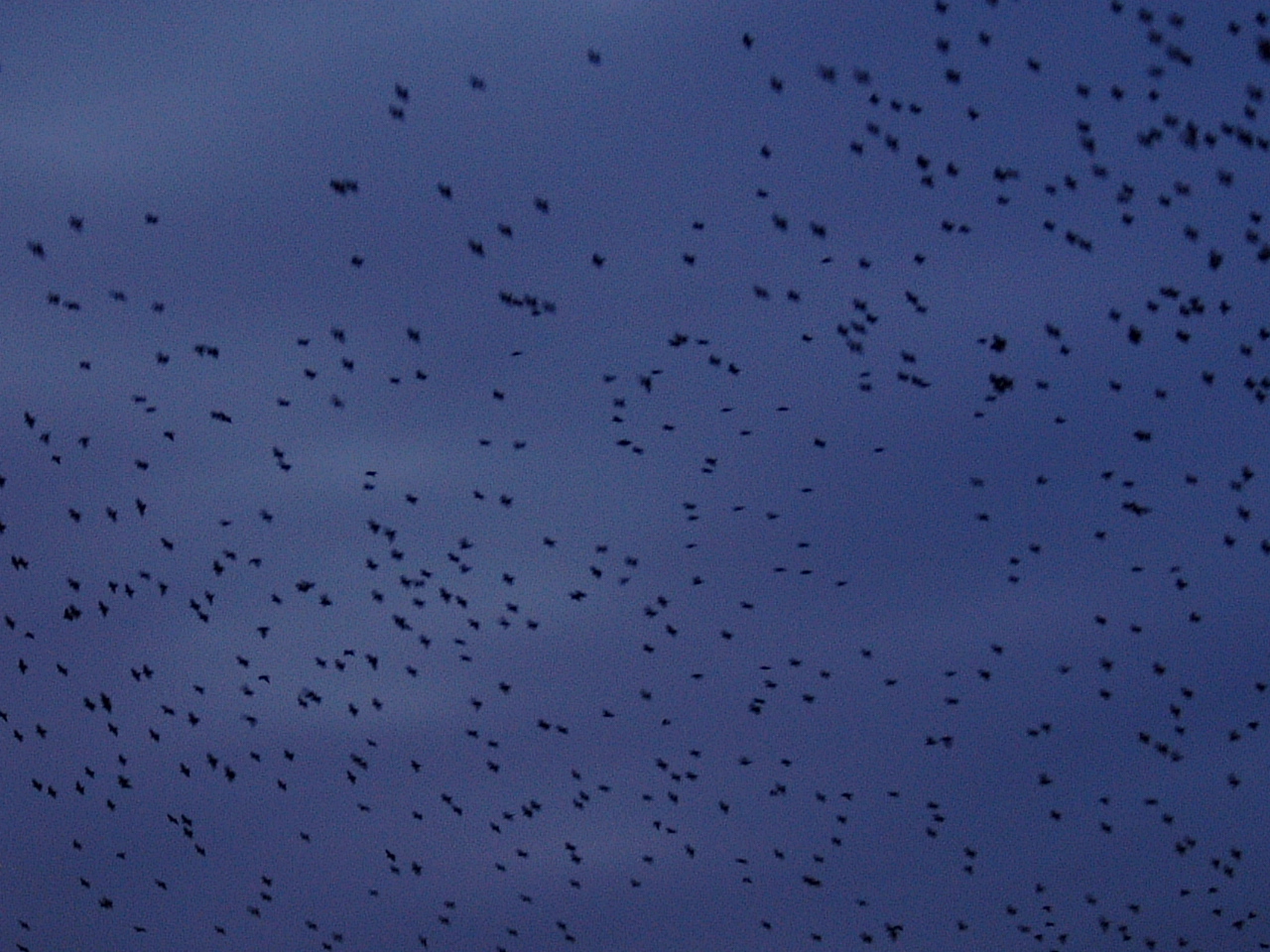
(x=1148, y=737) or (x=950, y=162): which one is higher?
(x=950, y=162)

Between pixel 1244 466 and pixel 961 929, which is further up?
pixel 1244 466

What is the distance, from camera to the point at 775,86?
4334 cm

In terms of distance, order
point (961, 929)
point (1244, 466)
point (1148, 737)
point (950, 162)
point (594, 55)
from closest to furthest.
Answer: point (594, 55) < point (950, 162) < point (1244, 466) < point (1148, 737) < point (961, 929)

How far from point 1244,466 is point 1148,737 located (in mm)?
8318

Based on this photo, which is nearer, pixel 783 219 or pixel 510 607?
pixel 783 219

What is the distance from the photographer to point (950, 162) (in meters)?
45.6

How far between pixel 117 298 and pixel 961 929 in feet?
94.3

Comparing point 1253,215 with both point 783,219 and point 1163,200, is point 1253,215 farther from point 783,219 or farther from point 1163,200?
point 783,219

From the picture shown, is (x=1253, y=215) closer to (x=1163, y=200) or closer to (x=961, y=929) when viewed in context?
(x=1163, y=200)

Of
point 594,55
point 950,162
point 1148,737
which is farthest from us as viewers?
point 1148,737

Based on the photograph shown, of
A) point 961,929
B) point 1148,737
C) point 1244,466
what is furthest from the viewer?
point 961,929

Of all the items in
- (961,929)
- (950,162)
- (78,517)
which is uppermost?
(950,162)

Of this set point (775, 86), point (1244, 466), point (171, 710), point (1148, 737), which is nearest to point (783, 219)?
point (775, 86)

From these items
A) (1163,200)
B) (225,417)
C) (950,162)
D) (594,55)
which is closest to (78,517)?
(225,417)
